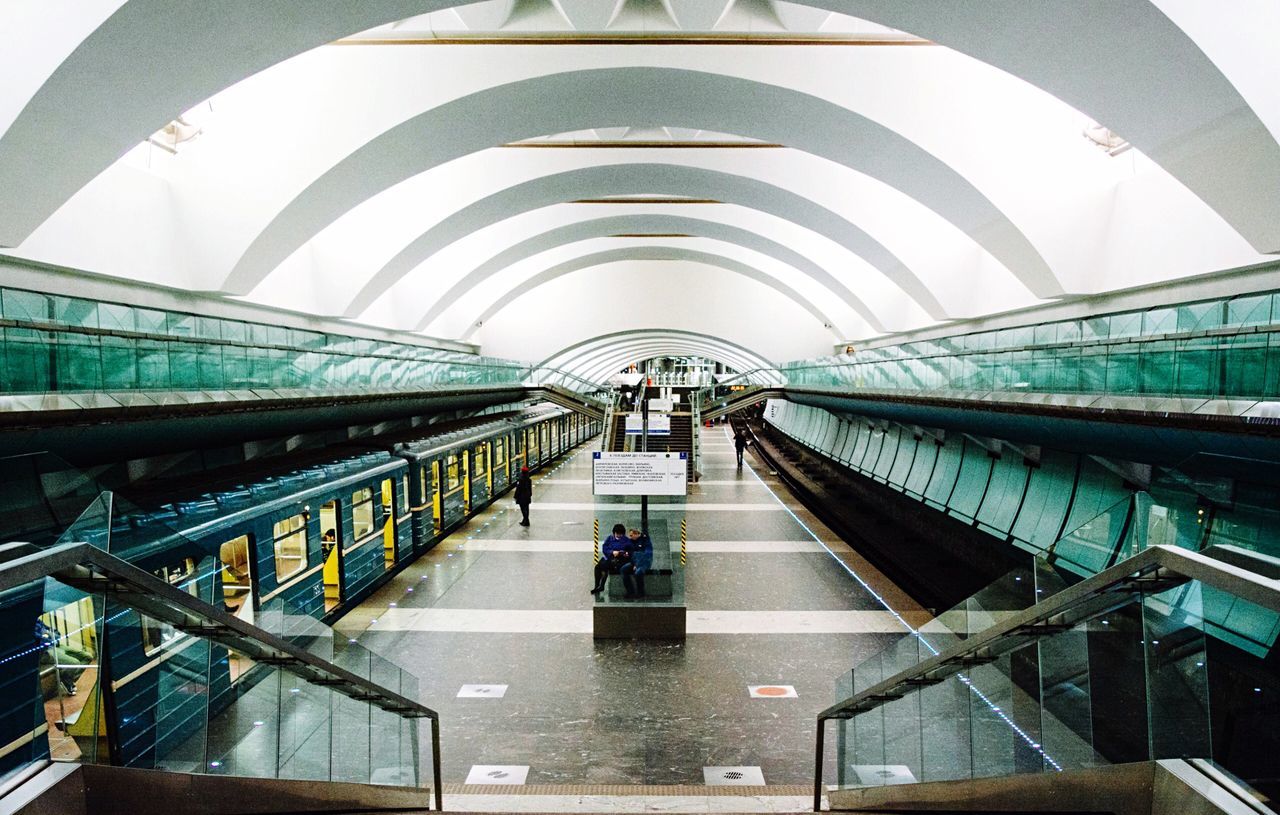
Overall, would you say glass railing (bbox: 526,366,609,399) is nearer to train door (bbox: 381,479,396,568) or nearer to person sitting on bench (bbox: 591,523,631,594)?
train door (bbox: 381,479,396,568)

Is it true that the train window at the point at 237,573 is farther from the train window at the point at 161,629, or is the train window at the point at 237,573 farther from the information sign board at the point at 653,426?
the information sign board at the point at 653,426

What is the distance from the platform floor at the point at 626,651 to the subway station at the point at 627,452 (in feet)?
0.26

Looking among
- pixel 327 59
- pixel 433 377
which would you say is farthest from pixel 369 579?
pixel 327 59

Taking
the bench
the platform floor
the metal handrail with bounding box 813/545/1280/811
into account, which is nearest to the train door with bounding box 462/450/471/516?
the platform floor

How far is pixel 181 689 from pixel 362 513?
877cm

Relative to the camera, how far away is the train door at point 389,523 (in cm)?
1296

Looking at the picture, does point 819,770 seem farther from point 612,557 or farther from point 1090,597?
point 612,557

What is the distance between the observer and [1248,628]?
7.33 feet

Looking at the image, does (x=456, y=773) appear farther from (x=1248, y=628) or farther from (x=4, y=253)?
(x=4, y=253)

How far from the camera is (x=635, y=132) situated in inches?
672

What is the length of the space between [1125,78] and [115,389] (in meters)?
10.8

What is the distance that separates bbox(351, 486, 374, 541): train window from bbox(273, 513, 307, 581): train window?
5.03ft

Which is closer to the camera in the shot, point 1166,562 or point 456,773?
point 1166,562

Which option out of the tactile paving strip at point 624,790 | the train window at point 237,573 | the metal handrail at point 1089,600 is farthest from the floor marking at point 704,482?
the metal handrail at point 1089,600
